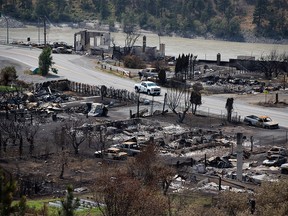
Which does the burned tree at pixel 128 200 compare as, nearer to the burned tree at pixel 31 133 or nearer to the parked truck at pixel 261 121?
the burned tree at pixel 31 133

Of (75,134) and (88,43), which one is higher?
(75,134)

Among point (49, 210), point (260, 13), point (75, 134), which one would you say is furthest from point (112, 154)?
point (260, 13)

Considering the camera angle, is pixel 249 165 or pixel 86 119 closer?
pixel 249 165

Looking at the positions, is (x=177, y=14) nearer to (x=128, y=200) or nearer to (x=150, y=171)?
(x=150, y=171)

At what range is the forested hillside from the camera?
103312 mm

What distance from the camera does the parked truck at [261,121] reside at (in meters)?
33.4

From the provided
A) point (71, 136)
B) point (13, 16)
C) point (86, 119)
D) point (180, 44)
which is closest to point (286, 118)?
point (86, 119)

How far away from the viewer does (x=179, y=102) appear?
37875mm

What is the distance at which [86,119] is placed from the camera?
1316 inches

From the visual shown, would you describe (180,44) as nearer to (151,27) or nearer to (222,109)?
(151,27)

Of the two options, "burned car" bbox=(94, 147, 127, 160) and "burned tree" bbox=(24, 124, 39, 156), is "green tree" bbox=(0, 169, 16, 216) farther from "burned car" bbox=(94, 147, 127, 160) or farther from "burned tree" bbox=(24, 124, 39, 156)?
"burned tree" bbox=(24, 124, 39, 156)

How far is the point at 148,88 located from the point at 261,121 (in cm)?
869

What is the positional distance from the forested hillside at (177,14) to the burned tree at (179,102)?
5880 centimetres

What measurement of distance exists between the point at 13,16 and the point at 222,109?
62867 millimetres
